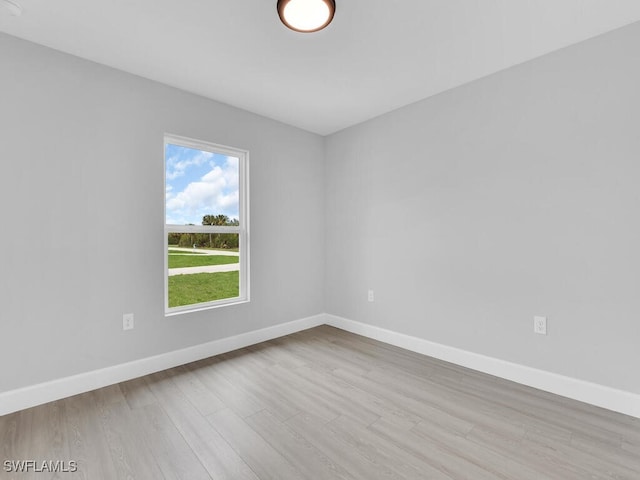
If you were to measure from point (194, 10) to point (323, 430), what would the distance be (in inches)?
107

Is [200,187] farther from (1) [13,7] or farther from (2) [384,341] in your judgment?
(2) [384,341]

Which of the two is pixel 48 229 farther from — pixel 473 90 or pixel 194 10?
pixel 473 90

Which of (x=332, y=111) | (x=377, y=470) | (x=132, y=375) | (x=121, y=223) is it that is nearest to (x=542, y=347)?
(x=377, y=470)

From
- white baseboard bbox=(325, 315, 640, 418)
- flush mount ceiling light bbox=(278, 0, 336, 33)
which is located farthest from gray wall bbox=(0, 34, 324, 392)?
white baseboard bbox=(325, 315, 640, 418)

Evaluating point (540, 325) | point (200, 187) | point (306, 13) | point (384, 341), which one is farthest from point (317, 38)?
point (384, 341)

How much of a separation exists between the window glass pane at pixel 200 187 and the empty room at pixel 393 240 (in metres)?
0.02

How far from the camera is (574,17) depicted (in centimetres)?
190

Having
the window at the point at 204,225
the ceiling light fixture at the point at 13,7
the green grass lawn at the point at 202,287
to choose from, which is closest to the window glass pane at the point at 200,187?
the window at the point at 204,225

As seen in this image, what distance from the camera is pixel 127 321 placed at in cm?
249

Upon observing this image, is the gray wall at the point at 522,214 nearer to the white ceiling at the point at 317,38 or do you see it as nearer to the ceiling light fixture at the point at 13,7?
the white ceiling at the point at 317,38

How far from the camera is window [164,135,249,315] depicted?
2844 mm

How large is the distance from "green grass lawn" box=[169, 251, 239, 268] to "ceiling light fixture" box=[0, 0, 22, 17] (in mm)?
1878

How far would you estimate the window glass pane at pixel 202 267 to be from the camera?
2.85 metres

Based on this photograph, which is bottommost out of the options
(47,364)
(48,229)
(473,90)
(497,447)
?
(497,447)
